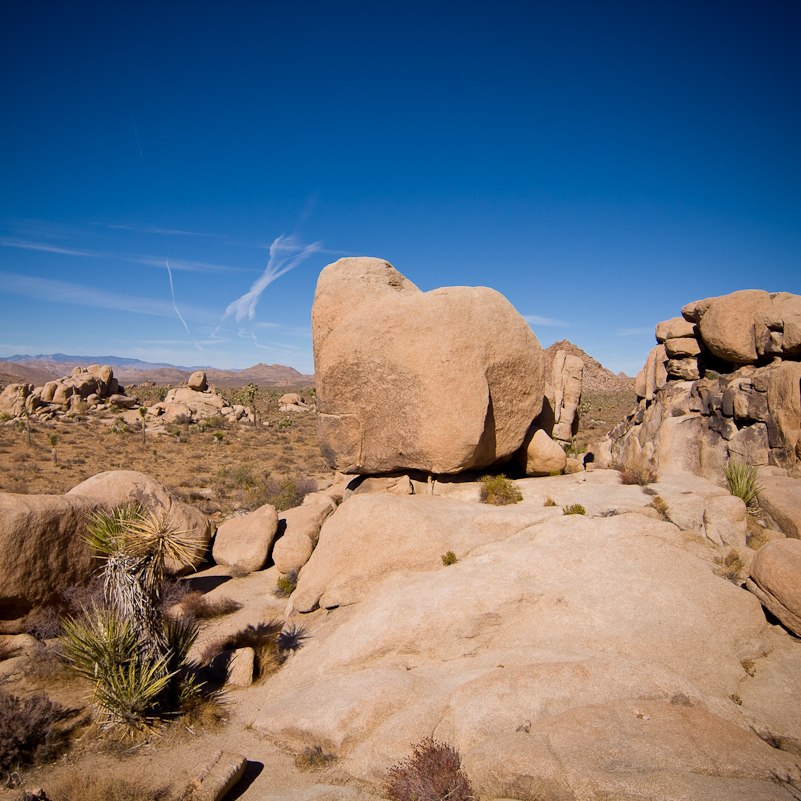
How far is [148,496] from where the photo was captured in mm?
13422

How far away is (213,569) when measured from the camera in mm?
14750

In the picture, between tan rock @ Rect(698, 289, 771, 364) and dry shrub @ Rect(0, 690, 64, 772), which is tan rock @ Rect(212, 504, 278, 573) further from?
tan rock @ Rect(698, 289, 771, 364)

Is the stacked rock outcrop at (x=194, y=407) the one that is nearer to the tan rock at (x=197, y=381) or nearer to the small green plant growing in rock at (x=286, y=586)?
the tan rock at (x=197, y=381)

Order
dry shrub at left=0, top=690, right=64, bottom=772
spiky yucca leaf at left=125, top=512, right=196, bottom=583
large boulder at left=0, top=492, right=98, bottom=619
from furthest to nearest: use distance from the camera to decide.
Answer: large boulder at left=0, top=492, right=98, bottom=619, spiky yucca leaf at left=125, top=512, right=196, bottom=583, dry shrub at left=0, top=690, right=64, bottom=772

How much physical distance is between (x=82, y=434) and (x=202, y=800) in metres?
41.8

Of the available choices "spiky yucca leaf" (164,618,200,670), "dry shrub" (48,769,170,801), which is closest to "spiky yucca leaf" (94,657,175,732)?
"spiky yucca leaf" (164,618,200,670)

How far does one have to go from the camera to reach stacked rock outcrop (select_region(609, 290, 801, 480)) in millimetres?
15312

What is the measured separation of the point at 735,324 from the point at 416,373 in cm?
1286

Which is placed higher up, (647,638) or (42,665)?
(647,638)

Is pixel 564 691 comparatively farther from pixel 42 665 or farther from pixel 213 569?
pixel 213 569

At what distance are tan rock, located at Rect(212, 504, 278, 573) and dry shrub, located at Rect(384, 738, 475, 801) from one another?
9.13 metres

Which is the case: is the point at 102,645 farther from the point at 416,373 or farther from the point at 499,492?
the point at 499,492

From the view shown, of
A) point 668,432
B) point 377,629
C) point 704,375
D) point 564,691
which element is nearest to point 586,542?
point 564,691

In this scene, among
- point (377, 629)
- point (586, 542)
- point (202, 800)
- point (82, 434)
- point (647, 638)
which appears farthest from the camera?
point (82, 434)
